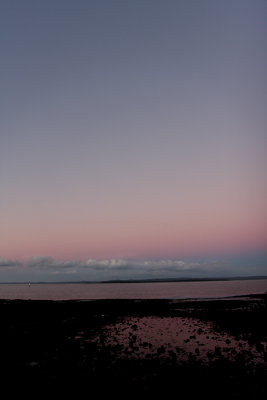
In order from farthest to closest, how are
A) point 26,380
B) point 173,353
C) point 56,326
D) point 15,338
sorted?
point 56,326, point 15,338, point 173,353, point 26,380

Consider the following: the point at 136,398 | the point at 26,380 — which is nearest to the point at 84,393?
the point at 136,398

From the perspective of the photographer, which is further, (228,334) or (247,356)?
(228,334)

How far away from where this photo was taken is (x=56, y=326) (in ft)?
120


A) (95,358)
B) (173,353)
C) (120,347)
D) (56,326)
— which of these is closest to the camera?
(95,358)

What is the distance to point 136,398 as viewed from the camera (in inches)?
528

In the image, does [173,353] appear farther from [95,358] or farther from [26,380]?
[26,380]

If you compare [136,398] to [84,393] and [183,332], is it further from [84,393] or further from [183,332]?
[183,332]

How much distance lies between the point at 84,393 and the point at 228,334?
18728mm

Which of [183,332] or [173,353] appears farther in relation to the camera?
[183,332]

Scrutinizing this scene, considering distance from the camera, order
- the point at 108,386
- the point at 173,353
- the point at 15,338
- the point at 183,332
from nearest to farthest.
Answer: the point at 108,386 < the point at 173,353 < the point at 15,338 < the point at 183,332

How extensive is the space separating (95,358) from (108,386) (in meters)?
5.71

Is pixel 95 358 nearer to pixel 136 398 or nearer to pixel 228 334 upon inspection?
pixel 136 398

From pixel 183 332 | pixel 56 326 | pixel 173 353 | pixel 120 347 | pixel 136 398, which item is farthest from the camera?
Answer: pixel 56 326

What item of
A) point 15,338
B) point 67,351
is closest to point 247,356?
point 67,351
